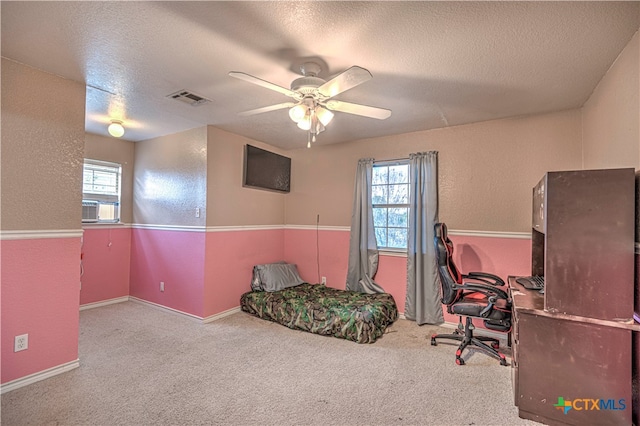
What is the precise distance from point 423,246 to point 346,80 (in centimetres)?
243

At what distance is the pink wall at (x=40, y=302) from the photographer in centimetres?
212

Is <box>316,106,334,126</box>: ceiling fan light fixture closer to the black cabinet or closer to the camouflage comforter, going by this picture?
the black cabinet

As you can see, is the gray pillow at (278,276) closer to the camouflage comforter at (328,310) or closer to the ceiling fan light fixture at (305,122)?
the camouflage comforter at (328,310)

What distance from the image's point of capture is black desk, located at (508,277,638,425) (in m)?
1.66

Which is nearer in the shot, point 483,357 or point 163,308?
point 483,357

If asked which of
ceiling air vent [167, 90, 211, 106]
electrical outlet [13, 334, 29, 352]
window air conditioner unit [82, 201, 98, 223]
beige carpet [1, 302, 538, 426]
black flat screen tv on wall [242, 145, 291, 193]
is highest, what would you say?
ceiling air vent [167, 90, 211, 106]

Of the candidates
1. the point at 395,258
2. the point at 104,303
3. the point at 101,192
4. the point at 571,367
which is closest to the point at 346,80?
the point at 571,367

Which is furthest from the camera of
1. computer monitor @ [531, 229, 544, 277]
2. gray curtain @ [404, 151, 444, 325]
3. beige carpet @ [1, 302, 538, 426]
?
gray curtain @ [404, 151, 444, 325]

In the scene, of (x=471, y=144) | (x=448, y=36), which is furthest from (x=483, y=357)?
(x=448, y=36)

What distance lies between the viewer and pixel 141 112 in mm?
3160

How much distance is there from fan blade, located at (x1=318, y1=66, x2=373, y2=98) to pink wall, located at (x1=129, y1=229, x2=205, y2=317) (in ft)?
8.15

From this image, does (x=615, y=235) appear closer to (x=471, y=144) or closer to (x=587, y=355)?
(x=587, y=355)

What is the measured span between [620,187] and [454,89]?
1.36m

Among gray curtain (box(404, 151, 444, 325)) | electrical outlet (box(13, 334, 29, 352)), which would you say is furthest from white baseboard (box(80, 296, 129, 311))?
gray curtain (box(404, 151, 444, 325))
